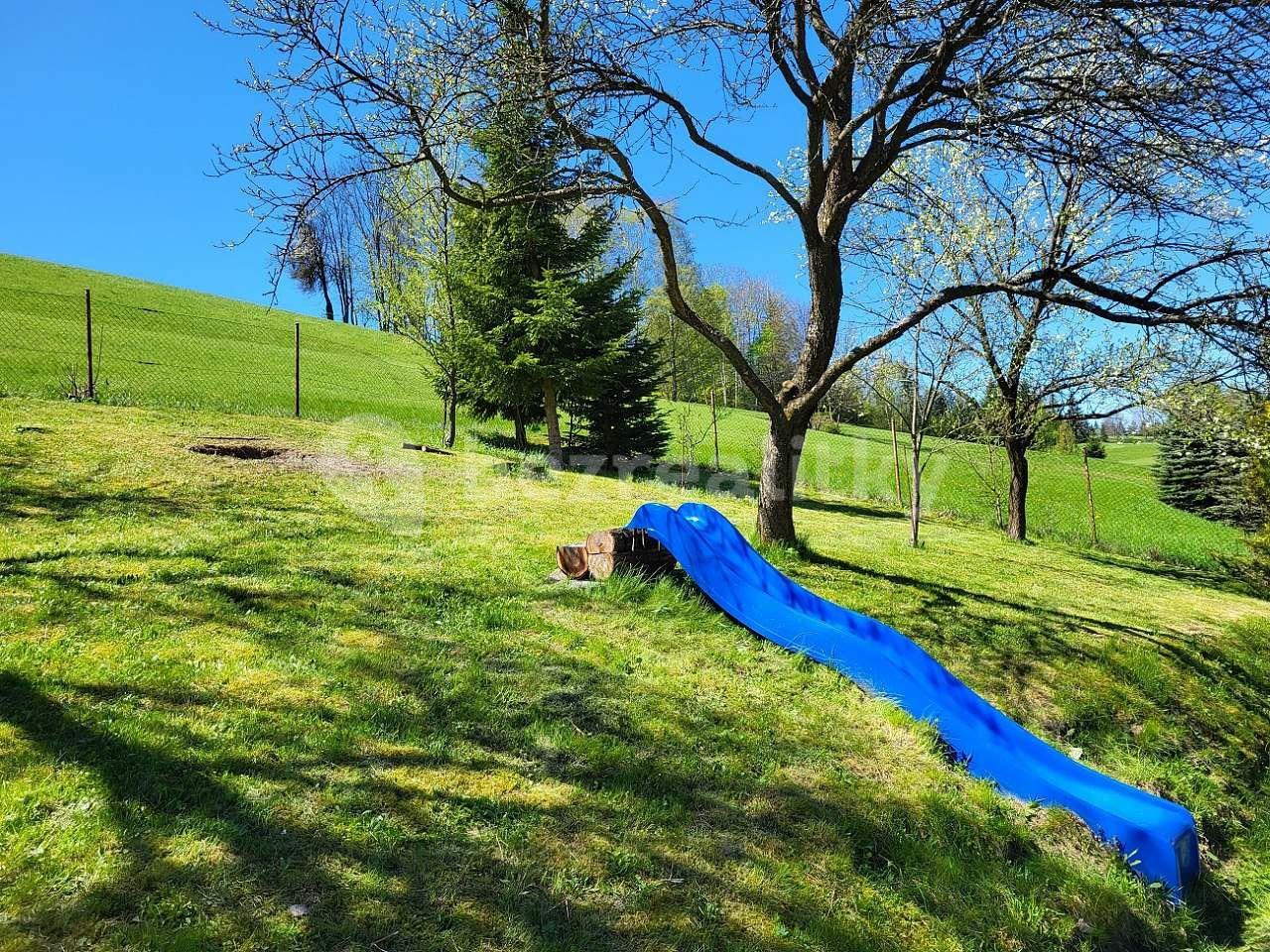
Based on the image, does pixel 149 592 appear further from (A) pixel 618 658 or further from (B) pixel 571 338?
(B) pixel 571 338

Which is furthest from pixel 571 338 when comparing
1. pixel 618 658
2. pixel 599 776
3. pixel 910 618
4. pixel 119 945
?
pixel 119 945

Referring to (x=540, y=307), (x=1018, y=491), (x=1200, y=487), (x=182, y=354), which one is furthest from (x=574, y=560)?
(x=1200, y=487)

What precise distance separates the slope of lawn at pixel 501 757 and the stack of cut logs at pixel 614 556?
26cm

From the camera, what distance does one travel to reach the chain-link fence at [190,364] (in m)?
15.5

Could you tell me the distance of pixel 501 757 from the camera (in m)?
3.15

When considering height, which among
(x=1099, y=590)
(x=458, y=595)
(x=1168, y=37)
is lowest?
(x=1099, y=590)

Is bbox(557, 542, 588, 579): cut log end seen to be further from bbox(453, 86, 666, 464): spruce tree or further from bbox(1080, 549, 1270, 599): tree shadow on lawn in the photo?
bbox(1080, 549, 1270, 599): tree shadow on lawn

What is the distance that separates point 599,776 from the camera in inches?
124

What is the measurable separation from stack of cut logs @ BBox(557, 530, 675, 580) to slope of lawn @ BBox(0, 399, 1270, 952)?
26 centimetres

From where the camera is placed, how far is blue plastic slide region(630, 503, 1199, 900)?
11.2 feet

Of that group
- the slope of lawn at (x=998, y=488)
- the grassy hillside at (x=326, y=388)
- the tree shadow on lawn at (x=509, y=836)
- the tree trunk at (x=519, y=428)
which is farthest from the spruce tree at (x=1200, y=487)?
the tree shadow on lawn at (x=509, y=836)

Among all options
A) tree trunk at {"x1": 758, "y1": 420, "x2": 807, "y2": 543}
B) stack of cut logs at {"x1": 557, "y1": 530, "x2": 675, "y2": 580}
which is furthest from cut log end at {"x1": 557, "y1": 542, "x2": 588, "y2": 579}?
tree trunk at {"x1": 758, "y1": 420, "x2": 807, "y2": 543}

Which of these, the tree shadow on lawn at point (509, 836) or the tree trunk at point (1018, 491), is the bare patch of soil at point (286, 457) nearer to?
the tree shadow on lawn at point (509, 836)

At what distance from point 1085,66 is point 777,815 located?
6192 mm
